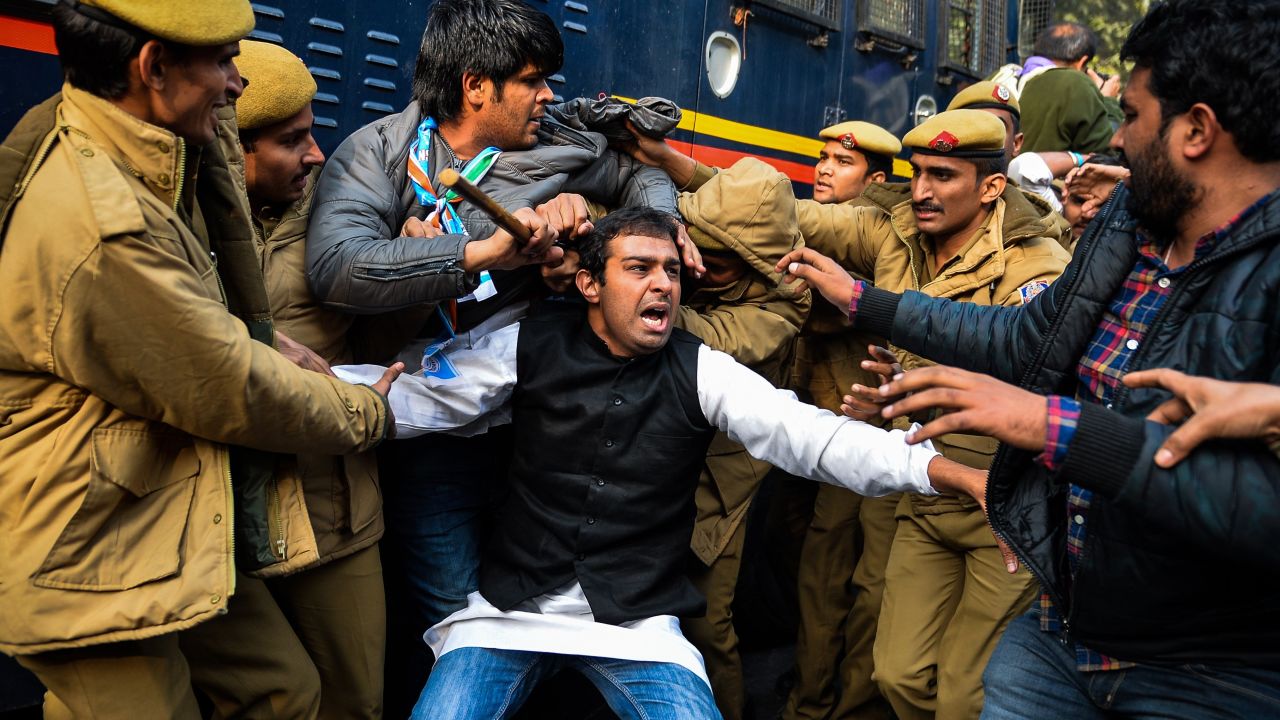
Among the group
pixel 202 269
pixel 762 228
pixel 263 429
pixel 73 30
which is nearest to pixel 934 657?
pixel 762 228

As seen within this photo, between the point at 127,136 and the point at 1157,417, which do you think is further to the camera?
the point at 127,136

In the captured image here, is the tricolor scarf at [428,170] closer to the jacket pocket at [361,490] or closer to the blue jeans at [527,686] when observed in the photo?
the jacket pocket at [361,490]

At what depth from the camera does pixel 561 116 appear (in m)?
3.21

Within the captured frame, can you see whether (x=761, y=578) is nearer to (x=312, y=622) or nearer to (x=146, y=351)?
(x=312, y=622)

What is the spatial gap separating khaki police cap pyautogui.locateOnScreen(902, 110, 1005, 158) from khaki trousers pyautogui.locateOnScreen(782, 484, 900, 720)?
4.06ft

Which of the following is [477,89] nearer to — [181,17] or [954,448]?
[181,17]

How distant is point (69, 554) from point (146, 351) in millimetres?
387

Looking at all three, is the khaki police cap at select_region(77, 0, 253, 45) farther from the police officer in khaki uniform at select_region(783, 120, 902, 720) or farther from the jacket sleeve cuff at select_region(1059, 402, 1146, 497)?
the police officer in khaki uniform at select_region(783, 120, 902, 720)

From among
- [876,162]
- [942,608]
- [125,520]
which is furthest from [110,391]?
[876,162]

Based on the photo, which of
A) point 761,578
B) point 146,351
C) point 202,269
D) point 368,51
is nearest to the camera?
A: point 146,351

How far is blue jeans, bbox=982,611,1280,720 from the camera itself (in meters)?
1.89

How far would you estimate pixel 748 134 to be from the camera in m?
4.70

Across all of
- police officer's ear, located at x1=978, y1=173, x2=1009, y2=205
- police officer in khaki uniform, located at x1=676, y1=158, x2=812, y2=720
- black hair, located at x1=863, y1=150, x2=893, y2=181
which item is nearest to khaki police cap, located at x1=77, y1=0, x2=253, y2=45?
police officer in khaki uniform, located at x1=676, y1=158, x2=812, y2=720

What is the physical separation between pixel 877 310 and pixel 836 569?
1789 millimetres
